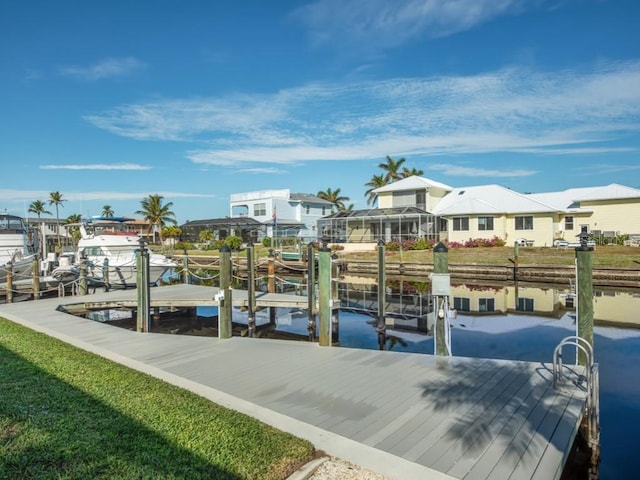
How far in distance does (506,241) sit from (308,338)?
86.4 ft

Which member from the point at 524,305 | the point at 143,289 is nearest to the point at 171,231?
the point at 524,305

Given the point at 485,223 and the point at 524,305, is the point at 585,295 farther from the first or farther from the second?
the point at 485,223

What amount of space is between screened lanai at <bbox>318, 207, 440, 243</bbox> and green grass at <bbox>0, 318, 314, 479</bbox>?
100ft

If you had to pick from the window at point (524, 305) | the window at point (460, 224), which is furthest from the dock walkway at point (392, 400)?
the window at point (460, 224)

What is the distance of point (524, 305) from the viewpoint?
16.3 meters

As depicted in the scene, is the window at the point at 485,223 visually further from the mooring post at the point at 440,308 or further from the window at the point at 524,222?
the mooring post at the point at 440,308

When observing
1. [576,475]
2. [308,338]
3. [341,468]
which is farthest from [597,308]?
[341,468]

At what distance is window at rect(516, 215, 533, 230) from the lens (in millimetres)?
32781

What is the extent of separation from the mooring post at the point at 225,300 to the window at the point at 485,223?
2898 centimetres

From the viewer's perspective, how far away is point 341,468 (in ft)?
12.3

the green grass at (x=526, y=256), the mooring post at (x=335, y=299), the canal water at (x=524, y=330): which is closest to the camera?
the canal water at (x=524, y=330)

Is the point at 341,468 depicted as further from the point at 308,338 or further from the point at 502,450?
the point at 308,338

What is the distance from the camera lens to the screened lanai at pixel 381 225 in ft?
118

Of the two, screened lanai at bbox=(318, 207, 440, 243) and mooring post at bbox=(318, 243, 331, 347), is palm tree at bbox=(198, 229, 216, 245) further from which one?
mooring post at bbox=(318, 243, 331, 347)
